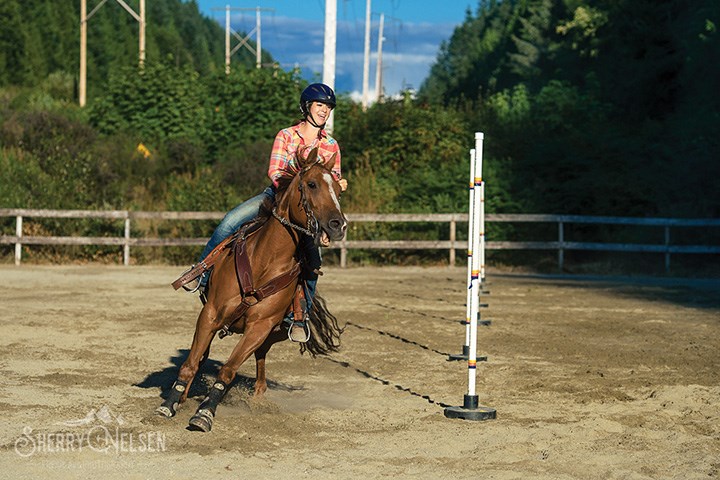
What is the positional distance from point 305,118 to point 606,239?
18.8 m

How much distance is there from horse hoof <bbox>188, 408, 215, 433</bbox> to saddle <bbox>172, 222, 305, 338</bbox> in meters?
0.73

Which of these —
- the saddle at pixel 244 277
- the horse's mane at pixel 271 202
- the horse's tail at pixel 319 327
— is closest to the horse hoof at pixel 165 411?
the saddle at pixel 244 277

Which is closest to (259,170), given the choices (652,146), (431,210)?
(431,210)

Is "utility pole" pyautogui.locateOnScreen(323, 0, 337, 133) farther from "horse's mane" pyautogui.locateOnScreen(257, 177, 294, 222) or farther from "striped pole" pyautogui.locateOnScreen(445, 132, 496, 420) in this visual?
"horse's mane" pyautogui.locateOnScreen(257, 177, 294, 222)

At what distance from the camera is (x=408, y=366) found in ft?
35.7

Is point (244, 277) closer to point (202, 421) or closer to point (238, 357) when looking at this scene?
point (238, 357)

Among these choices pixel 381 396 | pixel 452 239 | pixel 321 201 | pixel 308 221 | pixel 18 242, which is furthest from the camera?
pixel 452 239

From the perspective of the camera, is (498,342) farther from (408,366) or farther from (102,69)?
(102,69)

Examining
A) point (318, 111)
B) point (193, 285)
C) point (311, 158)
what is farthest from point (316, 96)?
point (193, 285)

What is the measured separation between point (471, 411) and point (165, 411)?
234 cm

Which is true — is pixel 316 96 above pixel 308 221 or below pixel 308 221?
above

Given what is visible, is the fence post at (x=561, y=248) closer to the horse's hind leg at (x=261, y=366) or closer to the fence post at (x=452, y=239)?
the fence post at (x=452, y=239)

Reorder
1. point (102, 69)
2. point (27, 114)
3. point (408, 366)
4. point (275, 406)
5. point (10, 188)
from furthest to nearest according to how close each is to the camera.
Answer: point (102, 69) → point (27, 114) → point (10, 188) → point (408, 366) → point (275, 406)

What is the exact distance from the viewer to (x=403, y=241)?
81.3 ft
